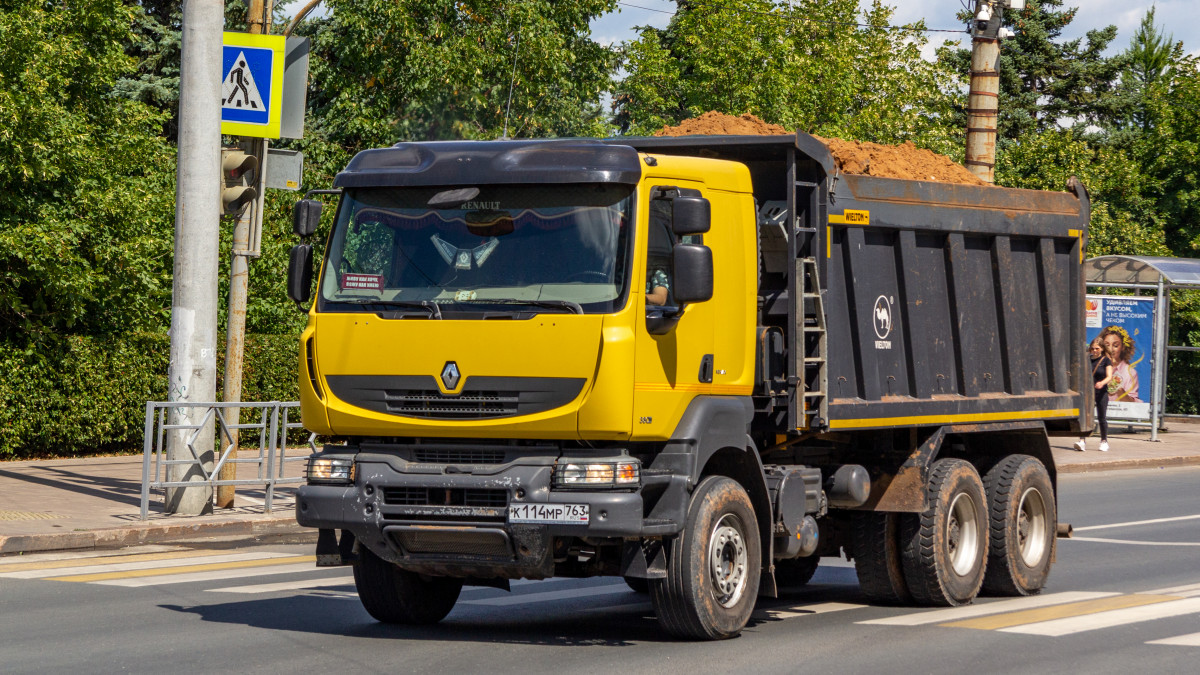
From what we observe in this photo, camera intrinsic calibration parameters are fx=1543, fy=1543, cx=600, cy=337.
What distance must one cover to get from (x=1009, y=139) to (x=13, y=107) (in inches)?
1724

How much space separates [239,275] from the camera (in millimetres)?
16188

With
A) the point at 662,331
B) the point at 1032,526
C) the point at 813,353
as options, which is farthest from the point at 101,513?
the point at 1032,526

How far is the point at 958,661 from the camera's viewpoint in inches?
330

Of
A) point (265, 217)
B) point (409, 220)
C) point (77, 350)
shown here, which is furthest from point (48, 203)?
point (409, 220)

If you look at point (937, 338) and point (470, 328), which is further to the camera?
point (937, 338)

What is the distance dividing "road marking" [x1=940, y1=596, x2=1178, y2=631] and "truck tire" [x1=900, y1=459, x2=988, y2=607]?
46 centimetres

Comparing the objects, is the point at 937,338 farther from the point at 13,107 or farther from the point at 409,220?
the point at 13,107

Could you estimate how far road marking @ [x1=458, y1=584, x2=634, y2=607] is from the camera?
35.1ft

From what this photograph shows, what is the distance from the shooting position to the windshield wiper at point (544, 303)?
26.5ft

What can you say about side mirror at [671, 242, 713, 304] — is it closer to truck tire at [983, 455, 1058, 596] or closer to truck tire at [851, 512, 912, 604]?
truck tire at [851, 512, 912, 604]

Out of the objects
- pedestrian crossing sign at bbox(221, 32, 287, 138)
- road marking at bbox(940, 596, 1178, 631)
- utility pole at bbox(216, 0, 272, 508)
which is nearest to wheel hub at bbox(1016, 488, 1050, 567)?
road marking at bbox(940, 596, 1178, 631)

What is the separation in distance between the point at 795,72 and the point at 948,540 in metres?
24.6

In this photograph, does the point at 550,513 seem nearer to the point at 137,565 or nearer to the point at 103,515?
the point at 137,565

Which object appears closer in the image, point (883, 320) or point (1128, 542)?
point (883, 320)
